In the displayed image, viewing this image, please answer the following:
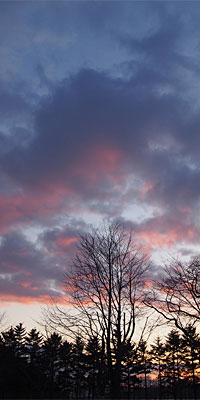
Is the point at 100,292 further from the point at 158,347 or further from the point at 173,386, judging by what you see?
the point at 173,386

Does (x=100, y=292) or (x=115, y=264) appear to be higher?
(x=115, y=264)

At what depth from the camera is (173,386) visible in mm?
60938

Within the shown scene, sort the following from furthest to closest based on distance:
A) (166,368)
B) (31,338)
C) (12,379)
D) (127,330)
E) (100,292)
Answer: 1. (166,368)
2. (31,338)
3. (12,379)
4. (100,292)
5. (127,330)

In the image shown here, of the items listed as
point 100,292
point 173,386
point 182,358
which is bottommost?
point 173,386

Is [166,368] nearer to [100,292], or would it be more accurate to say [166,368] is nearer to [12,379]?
[12,379]

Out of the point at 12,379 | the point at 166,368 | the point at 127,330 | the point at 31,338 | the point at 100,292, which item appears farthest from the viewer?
the point at 166,368

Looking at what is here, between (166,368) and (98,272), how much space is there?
51.5 m

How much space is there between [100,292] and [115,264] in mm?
1591

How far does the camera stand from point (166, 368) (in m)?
58.8

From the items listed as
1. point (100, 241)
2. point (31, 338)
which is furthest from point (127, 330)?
point (31, 338)

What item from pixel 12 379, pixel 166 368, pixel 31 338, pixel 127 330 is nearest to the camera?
pixel 127 330

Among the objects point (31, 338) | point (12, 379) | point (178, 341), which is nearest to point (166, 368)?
point (178, 341)

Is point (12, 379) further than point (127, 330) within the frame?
Yes

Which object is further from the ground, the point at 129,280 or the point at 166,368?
the point at 129,280
